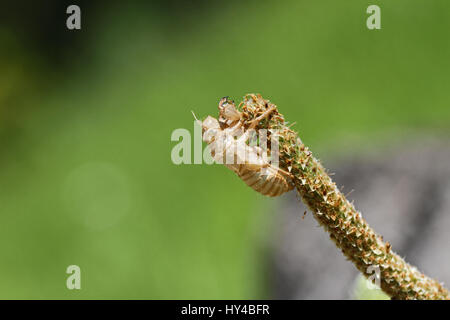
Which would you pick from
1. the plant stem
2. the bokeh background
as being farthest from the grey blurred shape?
the plant stem

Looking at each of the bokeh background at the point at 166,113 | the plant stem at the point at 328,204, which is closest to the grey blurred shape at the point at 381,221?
the bokeh background at the point at 166,113

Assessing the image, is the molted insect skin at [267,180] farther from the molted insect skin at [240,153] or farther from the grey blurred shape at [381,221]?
the grey blurred shape at [381,221]

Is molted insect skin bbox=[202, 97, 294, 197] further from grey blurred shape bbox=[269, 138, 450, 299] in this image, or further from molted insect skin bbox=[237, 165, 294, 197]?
grey blurred shape bbox=[269, 138, 450, 299]

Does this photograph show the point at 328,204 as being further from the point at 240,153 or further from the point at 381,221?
the point at 381,221
